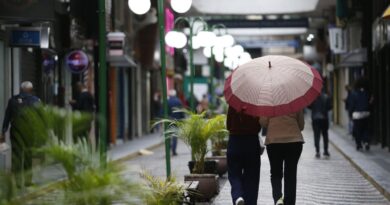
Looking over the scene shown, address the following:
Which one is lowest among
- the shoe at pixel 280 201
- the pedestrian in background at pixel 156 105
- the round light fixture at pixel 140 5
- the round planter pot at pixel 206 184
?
the pedestrian in background at pixel 156 105

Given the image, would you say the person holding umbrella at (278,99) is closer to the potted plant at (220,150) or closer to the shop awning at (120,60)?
the potted plant at (220,150)

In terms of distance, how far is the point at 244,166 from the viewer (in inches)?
403

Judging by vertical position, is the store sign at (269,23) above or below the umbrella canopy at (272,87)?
above

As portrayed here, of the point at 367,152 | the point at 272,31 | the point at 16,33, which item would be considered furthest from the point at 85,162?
the point at 272,31

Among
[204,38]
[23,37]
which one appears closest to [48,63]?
[23,37]

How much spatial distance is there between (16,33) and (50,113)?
13663 millimetres

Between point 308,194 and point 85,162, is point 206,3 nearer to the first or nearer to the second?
point 308,194

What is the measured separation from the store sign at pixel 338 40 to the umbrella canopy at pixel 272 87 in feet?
99.6

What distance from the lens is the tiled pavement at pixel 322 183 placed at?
13220mm

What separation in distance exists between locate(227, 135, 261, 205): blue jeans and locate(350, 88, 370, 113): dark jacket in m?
14.2

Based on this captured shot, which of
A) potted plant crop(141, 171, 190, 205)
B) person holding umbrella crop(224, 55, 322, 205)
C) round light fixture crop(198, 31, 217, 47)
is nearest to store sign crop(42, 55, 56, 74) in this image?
round light fixture crop(198, 31, 217, 47)

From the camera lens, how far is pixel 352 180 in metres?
17.0

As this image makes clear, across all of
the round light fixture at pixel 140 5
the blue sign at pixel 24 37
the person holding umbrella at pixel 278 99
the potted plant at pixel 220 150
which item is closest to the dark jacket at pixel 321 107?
the potted plant at pixel 220 150

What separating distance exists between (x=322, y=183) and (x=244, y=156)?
6.21 m
